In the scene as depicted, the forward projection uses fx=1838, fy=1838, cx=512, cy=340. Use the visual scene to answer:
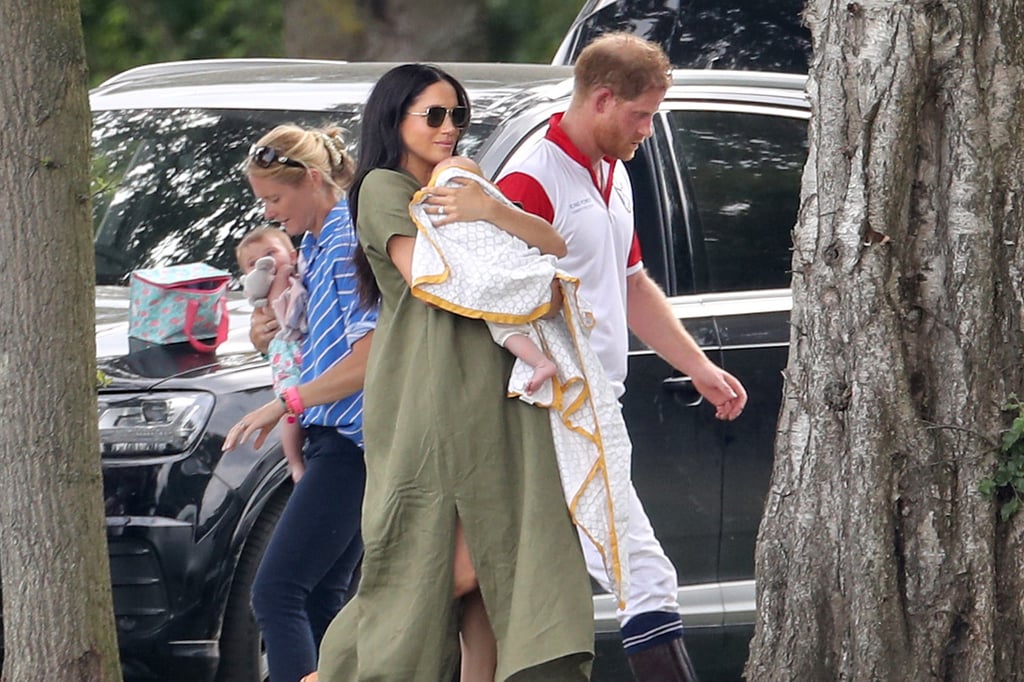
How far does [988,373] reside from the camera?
3.55 meters

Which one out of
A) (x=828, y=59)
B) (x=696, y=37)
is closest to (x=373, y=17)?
(x=696, y=37)

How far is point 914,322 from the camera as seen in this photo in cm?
356

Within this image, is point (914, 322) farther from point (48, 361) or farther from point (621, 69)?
point (48, 361)

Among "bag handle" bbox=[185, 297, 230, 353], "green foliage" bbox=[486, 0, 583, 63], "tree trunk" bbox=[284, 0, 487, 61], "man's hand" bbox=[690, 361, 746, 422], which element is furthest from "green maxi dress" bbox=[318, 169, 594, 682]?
"green foliage" bbox=[486, 0, 583, 63]

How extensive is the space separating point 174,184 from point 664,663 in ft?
7.62

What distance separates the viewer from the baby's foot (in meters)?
3.66

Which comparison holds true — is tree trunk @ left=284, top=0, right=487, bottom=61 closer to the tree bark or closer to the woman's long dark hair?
the woman's long dark hair

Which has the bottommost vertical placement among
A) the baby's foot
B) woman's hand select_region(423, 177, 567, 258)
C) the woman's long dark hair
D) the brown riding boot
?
the brown riding boot

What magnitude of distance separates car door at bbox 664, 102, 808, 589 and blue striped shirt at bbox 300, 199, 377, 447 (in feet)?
3.94

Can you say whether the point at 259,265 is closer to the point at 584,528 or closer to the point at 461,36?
the point at 584,528

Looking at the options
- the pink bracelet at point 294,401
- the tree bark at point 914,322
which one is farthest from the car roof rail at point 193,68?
the tree bark at point 914,322

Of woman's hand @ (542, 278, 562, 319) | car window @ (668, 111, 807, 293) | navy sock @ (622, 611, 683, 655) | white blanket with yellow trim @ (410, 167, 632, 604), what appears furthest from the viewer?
car window @ (668, 111, 807, 293)

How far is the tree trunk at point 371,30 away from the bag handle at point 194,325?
7.10m

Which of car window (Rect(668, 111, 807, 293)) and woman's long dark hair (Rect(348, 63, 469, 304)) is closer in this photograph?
woman's long dark hair (Rect(348, 63, 469, 304))
